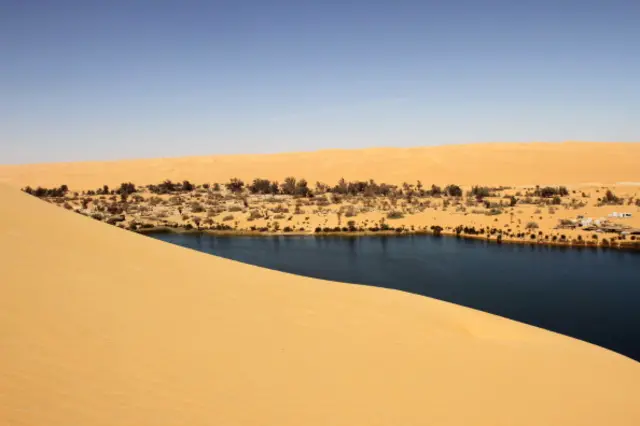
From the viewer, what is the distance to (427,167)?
60.7 m

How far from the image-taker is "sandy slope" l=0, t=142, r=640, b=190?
52656 millimetres

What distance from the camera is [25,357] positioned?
152 inches

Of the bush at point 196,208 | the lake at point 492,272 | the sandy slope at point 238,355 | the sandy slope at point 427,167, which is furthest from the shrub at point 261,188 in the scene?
the sandy slope at point 238,355

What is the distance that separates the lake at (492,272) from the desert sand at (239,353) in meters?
3.92

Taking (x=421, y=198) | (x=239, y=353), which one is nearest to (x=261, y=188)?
(x=421, y=198)

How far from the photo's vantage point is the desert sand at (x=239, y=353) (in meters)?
3.83

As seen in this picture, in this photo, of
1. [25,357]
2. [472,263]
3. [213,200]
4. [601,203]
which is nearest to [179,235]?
[213,200]

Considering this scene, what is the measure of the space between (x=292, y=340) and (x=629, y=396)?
14.5 feet

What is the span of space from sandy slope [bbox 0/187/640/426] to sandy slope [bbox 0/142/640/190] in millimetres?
44062

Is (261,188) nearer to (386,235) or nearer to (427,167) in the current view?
(386,235)

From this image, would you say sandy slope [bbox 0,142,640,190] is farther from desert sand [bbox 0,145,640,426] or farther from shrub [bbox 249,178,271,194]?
desert sand [bbox 0,145,640,426]

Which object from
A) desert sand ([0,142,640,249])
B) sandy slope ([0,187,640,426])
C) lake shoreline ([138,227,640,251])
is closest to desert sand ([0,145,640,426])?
sandy slope ([0,187,640,426])

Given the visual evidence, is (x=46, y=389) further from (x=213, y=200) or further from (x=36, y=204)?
(x=213, y=200)

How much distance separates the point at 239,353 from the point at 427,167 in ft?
190
